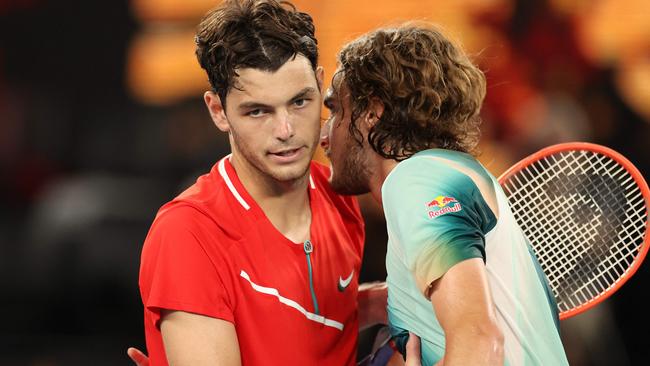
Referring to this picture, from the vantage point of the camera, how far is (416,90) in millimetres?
2459

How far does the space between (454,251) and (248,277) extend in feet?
2.16

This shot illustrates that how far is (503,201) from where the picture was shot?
7.61 ft

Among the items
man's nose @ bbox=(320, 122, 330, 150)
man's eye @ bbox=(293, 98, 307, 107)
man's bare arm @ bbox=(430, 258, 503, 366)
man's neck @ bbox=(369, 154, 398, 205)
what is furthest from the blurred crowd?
man's bare arm @ bbox=(430, 258, 503, 366)

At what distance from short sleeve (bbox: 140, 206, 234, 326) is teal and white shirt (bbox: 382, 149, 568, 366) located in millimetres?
438

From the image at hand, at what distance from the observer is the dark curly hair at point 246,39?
248 centimetres

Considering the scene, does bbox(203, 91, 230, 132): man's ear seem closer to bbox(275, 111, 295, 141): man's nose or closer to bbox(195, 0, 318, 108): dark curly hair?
bbox(195, 0, 318, 108): dark curly hair

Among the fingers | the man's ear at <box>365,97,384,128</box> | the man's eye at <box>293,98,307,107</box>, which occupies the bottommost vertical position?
the fingers

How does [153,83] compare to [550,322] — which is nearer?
[550,322]

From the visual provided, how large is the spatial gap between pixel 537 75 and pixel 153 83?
6.11ft

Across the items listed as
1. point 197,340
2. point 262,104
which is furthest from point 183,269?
point 262,104

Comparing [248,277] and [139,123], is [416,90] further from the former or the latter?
[139,123]

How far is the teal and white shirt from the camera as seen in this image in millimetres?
2105

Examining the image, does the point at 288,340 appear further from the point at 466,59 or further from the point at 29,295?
the point at 29,295

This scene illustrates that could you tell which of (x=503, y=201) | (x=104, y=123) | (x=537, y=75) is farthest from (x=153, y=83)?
(x=503, y=201)
